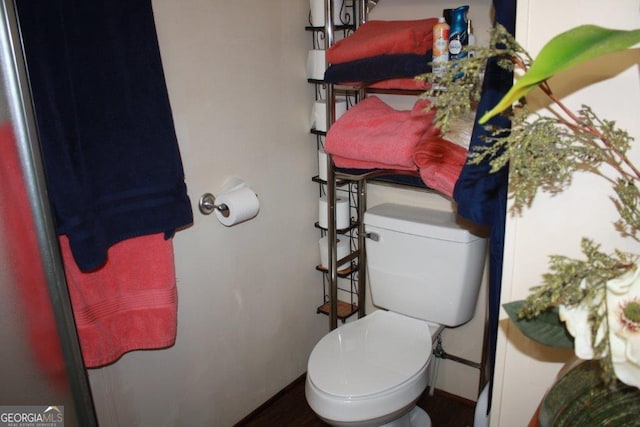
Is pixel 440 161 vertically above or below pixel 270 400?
above

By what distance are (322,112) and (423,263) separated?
0.74 m

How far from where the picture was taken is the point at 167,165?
154 centimetres

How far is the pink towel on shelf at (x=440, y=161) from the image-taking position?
5.07 feet

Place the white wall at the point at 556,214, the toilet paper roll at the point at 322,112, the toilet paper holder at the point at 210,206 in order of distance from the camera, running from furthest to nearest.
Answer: the toilet paper roll at the point at 322,112 < the toilet paper holder at the point at 210,206 < the white wall at the point at 556,214

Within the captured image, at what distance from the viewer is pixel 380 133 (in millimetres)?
1729

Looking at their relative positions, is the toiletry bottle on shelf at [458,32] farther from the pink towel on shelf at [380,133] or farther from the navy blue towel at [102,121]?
the navy blue towel at [102,121]

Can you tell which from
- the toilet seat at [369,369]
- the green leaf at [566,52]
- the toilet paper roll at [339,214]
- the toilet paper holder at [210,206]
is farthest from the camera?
the toilet paper roll at [339,214]

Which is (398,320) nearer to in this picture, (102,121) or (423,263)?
(423,263)

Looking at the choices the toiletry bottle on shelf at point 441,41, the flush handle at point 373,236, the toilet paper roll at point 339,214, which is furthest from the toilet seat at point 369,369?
the toiletry bottle on shelf at point 441,41

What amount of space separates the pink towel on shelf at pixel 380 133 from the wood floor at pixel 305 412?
117 cm

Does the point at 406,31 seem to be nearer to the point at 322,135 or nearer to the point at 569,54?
the point at 322,135

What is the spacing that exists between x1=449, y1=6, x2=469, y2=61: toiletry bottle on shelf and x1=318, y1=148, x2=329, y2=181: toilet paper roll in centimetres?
75

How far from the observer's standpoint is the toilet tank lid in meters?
1.81

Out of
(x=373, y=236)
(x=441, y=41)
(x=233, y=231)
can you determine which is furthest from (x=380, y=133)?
(x=233, y=231)
